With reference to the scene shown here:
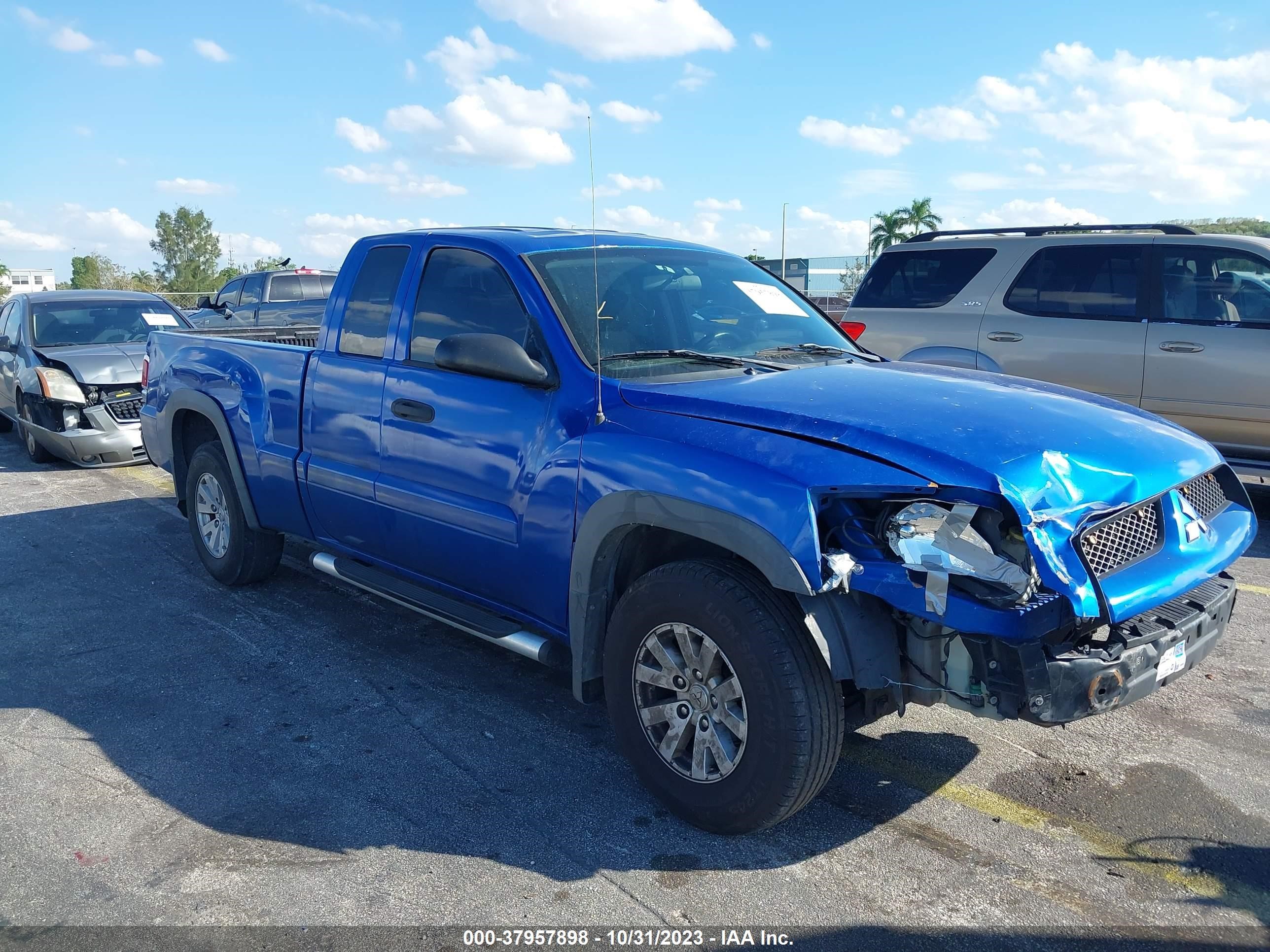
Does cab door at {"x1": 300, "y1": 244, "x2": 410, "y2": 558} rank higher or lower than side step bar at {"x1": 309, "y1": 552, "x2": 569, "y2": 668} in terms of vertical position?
higher

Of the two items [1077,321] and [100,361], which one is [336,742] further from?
[100,361]

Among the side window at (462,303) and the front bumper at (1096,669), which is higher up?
the side window at (462,303)

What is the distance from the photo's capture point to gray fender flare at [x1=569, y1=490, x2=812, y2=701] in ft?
9.56

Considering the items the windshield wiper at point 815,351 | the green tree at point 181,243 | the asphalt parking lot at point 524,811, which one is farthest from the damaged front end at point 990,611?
the green tree at point 181,243

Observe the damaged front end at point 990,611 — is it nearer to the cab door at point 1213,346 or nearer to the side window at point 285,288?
the cab door at point 1213,346

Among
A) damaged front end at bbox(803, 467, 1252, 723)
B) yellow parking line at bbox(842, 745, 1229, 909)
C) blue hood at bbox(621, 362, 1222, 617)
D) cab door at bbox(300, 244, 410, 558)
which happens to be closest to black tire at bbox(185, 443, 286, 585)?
cab door at bbox(300, 244, 410, 558)

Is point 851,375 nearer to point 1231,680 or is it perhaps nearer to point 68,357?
point 1231,680

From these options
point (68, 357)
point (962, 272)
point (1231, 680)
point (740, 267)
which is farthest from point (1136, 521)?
point (68, 357)

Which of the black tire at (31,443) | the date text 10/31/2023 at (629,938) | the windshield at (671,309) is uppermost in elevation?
the windshield at (671,309)

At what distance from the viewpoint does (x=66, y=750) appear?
398 centimetres

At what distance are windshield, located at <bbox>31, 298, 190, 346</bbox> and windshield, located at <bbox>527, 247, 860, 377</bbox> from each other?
7.94 m

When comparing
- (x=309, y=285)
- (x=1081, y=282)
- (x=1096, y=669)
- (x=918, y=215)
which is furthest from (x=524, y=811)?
(x=918, y=215)

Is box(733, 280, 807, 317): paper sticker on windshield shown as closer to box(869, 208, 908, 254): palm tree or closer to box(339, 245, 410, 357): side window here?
box(339, 245, 410, 357): side window

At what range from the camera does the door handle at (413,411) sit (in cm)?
420
